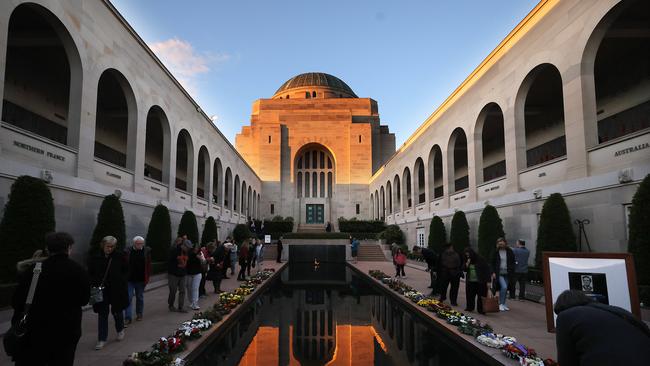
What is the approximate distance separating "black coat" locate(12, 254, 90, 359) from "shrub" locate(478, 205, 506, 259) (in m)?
13.5

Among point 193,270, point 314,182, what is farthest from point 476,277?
point 314,182

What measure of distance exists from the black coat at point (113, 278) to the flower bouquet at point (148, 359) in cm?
142

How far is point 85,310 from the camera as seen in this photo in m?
9.21

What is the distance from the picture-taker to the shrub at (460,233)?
1785 centimetres

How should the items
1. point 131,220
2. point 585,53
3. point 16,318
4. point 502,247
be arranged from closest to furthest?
1. point 16,318
2. point 502,247
3. point 585,53
4. point 131,220

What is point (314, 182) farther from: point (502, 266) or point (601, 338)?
point (601, 338)

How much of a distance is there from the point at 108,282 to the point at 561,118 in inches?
826

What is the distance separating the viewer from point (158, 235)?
1466 centimetres

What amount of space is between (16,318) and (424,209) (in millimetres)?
24071

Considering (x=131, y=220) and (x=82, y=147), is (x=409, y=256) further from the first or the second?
(x=82, y=147)

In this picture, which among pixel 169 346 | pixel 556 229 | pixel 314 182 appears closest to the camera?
pixel 169 346

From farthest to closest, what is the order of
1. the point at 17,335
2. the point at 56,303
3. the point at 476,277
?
the point at 476,277
the point at 56,303
the point at 17,335

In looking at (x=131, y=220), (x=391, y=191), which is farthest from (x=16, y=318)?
(x=391, y=191)

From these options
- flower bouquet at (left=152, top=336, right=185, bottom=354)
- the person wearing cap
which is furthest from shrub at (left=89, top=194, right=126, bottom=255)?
flower bouquet at (left=152, top=336, right=185, bottom=354)
